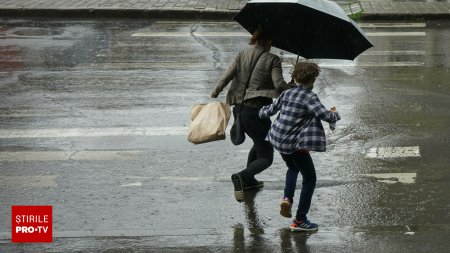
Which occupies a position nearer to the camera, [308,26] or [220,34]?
[308,26]

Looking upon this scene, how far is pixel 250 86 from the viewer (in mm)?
7512

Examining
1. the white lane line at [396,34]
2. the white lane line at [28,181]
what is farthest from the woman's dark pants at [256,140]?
the white lane line at [396,34]

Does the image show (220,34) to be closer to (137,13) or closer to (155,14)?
(155,14)

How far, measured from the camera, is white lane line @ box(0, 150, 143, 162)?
29.4 feet

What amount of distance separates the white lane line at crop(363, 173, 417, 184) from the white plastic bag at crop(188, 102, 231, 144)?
191cm

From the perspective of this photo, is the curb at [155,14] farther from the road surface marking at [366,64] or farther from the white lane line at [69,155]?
the white lane line at [69,155]

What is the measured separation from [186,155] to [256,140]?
63.3 inches

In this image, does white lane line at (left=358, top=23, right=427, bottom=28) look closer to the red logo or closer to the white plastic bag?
the white plastic bag

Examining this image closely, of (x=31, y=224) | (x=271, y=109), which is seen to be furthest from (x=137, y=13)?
(x=271, y=109)

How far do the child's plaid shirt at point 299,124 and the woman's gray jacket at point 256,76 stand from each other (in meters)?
0.59

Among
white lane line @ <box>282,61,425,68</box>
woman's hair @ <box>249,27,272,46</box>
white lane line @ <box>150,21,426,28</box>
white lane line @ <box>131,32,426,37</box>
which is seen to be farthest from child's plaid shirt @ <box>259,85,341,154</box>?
white lane line @ <box>150,21,426,28</box>

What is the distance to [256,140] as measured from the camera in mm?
7691

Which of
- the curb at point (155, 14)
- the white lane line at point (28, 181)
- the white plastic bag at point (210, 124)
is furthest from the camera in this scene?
the curb at point (155, 14)

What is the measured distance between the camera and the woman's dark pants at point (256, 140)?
7.56 metres
